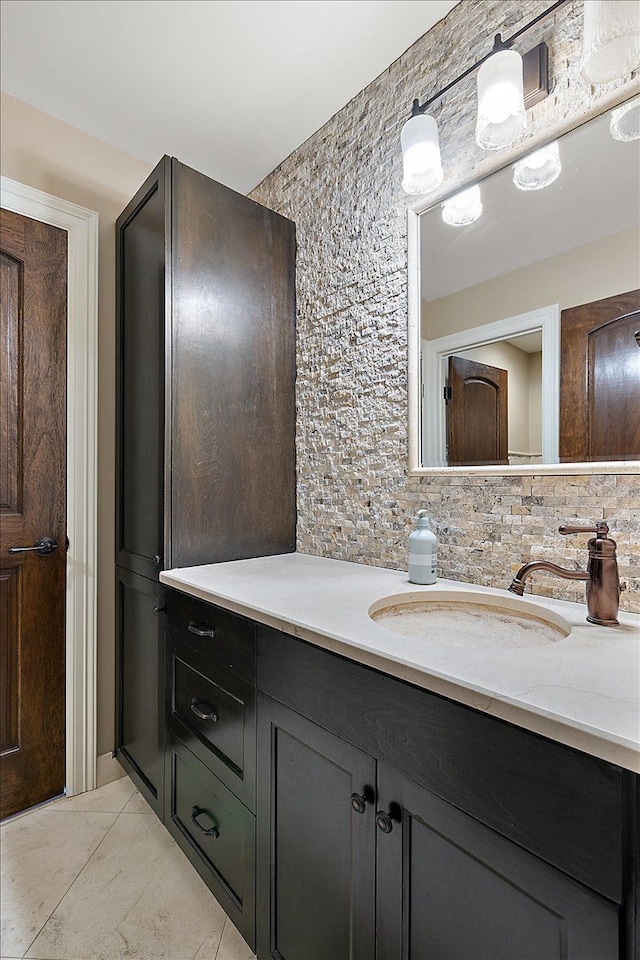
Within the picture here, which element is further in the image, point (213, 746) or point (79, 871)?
point (79, 871)

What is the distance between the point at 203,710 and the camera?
139cm

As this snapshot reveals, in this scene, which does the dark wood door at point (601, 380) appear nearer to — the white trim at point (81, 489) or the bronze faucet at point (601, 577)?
the bronze faucet at point (601, 577)

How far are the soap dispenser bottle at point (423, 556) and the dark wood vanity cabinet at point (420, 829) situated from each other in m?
0.48

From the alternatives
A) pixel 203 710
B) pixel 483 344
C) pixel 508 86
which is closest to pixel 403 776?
pixel 203 710

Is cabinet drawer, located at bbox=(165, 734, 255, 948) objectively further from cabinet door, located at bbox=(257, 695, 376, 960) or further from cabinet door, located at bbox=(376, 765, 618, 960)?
cabinet door, located at bbox=(376, 765, 618, 960)

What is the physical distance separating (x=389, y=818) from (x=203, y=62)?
2162 mm

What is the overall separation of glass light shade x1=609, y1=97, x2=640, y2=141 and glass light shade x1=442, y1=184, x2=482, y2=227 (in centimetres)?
35

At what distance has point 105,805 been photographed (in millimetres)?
1855

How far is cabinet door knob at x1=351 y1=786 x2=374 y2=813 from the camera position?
2.89 ft

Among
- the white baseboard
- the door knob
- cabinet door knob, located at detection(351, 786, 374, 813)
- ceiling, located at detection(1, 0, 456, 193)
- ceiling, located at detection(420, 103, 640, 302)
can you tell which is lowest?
the white baseboard

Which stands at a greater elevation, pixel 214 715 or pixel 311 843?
pixel 214 715

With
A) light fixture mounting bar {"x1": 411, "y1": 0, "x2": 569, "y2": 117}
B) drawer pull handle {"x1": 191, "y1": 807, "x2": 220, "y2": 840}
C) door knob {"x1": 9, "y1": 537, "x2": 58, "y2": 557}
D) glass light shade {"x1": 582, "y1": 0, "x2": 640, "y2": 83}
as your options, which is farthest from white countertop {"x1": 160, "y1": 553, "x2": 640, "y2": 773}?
light fixture mounting bar {"x1": 411, "y1": 0, "x2": 569, "y2": 117}

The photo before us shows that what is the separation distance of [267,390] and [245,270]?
0.45 m

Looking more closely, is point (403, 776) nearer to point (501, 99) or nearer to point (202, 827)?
point (202, 827)
